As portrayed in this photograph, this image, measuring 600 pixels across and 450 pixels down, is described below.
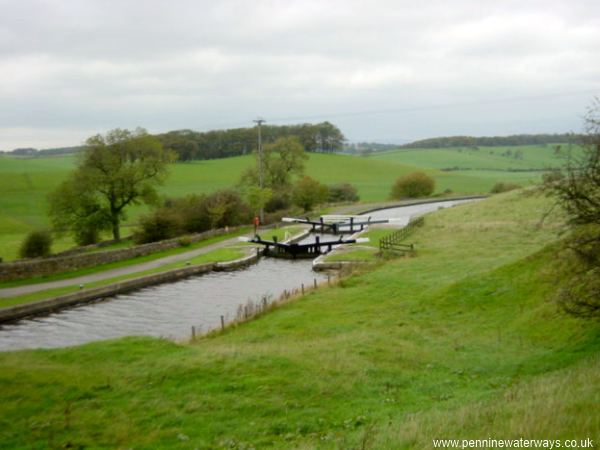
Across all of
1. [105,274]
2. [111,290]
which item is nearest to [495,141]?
[105,274]

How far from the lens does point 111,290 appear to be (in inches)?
1195

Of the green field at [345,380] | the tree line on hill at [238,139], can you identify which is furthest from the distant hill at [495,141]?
the green field at [345,380]

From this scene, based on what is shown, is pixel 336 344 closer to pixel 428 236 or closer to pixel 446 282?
pixel 446 282

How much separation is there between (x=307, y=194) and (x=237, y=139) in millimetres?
71341

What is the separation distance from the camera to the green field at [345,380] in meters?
8.70

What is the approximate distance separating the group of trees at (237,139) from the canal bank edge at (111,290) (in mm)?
87186

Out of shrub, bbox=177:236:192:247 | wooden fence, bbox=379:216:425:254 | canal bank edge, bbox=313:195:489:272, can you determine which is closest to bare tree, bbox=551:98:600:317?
canal bank edge, bbox=313:195:489:272

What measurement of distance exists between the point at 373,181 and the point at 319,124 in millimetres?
35380

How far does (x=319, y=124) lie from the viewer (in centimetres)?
14225

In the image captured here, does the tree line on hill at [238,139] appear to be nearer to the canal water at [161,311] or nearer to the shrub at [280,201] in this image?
the shrub at [280,201]

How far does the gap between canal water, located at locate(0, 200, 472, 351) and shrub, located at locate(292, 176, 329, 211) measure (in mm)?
30946

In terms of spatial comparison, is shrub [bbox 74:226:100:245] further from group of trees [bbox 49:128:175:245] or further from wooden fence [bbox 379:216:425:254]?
wooden fence [bbox 379:216:425:254]

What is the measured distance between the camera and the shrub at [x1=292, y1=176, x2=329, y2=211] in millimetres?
68062

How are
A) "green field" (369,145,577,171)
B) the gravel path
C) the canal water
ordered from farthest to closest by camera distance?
"green field" (369,145,577,171) < the gravel path < the canal water
